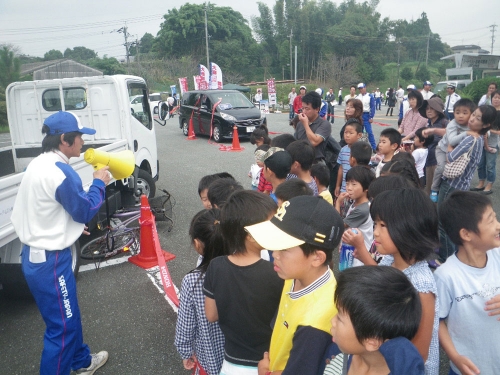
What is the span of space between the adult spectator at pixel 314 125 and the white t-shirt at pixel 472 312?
9.35 ft

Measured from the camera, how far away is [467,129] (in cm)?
412

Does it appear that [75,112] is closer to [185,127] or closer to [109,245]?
[109,245]

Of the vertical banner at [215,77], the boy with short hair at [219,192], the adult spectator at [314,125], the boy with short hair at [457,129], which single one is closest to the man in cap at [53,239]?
the boy with short hair at [219,192]

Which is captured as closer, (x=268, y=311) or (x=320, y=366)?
(x=320, y=366)

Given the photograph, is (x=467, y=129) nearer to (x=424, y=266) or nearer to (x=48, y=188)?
(x=424, y=266)

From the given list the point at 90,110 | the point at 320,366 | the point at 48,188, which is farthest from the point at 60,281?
the point at 90,110

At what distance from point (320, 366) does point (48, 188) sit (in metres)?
1.98

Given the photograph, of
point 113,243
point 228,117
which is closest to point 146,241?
point 113,243

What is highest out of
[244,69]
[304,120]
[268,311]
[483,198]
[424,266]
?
[244,69]

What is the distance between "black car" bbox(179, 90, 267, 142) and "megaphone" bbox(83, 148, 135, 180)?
980 centimetres

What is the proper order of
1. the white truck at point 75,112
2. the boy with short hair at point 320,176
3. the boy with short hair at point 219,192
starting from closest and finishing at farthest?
the boy with short hair at point 219,192 → the boy with short hair at point 320,176 → the white truck at point 75,112

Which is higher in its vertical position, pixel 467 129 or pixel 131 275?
pixel 467 129

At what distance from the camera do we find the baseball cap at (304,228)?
1431 millimetres

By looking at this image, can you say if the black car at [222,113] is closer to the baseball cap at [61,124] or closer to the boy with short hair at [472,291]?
the baseball cap at [61,124]
